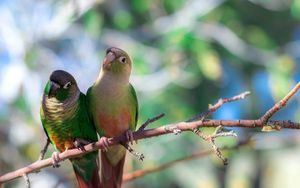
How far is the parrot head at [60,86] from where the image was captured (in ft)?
8.45

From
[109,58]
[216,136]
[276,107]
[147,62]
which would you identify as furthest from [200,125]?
[147,62]

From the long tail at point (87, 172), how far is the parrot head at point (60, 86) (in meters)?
0.37

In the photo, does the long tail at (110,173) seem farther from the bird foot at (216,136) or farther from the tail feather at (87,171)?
the bird foot at (216,136)

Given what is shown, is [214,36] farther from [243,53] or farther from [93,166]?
[93,166]

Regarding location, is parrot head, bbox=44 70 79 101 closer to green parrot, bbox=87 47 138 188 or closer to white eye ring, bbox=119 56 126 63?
green parrot, bbox=87 47 138 188

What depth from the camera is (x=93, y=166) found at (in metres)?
2.90

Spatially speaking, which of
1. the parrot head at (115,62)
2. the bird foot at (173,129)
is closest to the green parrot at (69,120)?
the parrot head at (115,62)

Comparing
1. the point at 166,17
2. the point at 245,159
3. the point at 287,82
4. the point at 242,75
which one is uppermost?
the point at 166,17

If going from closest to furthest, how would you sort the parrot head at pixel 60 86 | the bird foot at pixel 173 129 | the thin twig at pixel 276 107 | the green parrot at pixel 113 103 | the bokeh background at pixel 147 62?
the thin twig at pixel 276 107 → the bird foot at pixel 173 129 → the parrot head at pixel 60 86 → the green parrot at pixel 113 103 → the bokeh background at pixel 147 62

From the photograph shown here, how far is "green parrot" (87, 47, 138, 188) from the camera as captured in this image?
8.91 ft

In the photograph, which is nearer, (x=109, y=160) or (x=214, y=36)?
(x=109, y=160)

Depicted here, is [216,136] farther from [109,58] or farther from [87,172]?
[87,172]

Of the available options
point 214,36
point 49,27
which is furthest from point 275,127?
point 214,36

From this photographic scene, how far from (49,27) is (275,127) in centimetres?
670
